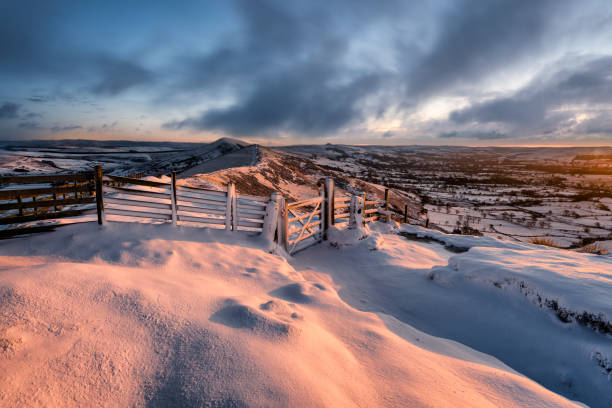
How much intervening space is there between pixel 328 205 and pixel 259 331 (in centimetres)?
662

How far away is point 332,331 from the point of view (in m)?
3.79

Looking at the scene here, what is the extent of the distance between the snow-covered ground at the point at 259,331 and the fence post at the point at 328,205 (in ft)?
10.4

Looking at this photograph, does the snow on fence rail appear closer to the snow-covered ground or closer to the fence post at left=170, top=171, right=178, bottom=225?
the fence post at left=170, top=171, right=178, bottom=225

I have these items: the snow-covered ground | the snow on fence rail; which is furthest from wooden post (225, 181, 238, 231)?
the snow-covered ground

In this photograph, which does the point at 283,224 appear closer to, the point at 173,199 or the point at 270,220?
the point at 270,220

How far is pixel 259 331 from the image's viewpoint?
3.15 m

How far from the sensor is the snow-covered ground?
2.39m

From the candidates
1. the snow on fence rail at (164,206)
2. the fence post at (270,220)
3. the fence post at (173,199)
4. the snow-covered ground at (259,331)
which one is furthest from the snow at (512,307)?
the fence post at (173,199)

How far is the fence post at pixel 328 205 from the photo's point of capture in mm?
9445

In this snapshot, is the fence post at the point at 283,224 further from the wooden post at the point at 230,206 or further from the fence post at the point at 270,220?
the wooden post at the point at 230,206

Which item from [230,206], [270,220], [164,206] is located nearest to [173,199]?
[164,206]

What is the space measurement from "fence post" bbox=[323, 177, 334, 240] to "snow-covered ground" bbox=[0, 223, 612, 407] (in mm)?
3173

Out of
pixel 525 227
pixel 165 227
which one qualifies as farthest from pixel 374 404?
pixel 525 227

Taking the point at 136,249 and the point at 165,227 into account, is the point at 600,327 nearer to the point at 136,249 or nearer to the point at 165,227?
the point at 136,249
